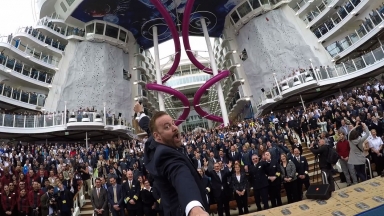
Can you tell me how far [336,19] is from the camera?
90.3 feet

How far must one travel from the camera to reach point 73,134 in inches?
997

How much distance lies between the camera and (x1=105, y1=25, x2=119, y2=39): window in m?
32.4

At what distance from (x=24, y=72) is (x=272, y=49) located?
26.6 m

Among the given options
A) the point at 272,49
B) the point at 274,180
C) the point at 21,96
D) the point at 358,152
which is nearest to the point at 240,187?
the point at 274,180

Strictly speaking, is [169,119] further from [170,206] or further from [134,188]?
[134,188]

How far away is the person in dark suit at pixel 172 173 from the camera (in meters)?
1.41

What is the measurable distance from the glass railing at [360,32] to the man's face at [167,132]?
26.0 m

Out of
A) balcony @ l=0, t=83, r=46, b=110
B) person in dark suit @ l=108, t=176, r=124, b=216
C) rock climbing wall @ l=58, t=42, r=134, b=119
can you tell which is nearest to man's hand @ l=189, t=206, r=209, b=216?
person in dark suit @ l=108, t=176, r=124, b=216

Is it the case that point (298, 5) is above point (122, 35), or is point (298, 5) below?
below

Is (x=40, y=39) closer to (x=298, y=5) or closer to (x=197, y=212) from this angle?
(x=298, y=5)

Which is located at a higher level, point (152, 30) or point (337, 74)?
point (152, 30)

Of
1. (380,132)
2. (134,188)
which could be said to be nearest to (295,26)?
(380,132)

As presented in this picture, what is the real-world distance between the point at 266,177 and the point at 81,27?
32577 millimetres

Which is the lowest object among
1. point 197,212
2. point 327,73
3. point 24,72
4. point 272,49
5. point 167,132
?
point 197,212
